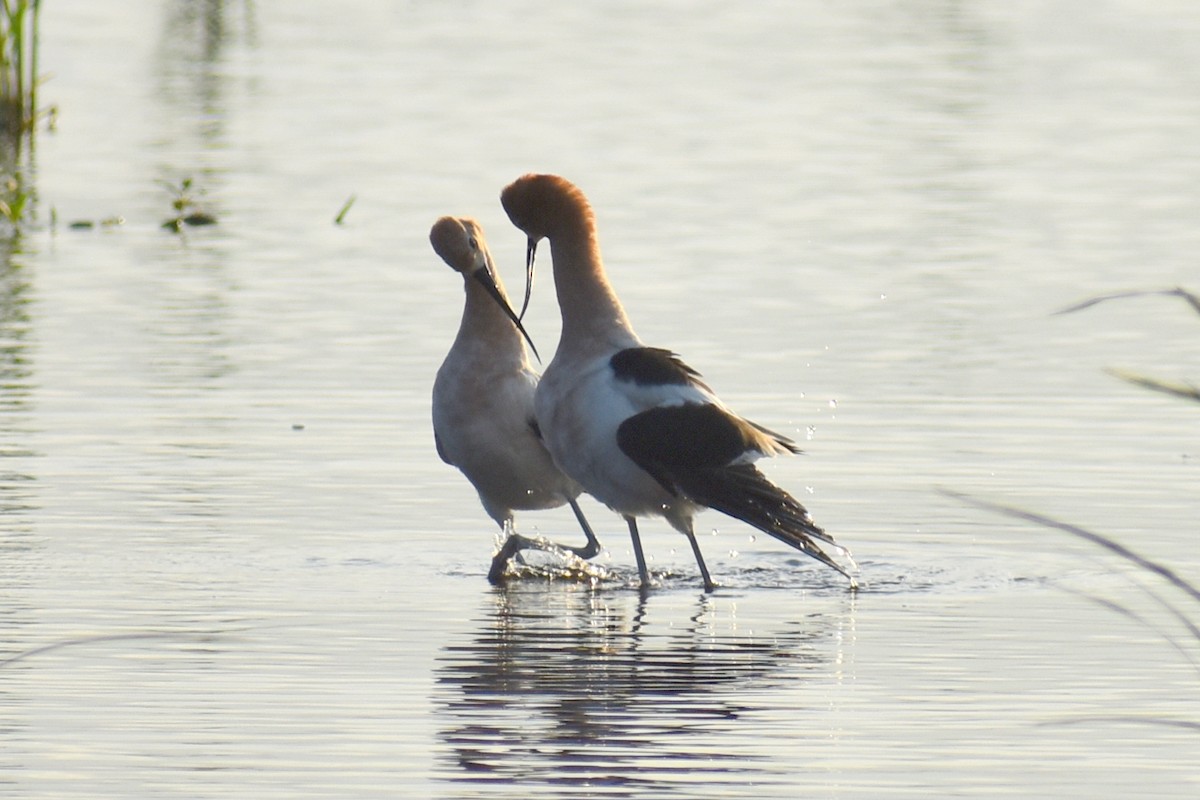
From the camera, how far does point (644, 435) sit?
903cm

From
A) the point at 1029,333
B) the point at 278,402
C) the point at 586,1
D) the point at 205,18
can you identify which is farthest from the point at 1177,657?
the point at 586,1

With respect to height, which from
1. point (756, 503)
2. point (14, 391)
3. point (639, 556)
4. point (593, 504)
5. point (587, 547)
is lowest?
point (14, 391)

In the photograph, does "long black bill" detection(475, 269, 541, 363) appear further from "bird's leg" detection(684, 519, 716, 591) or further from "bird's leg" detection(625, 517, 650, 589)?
"bird's leg" detection(684, 519, 716, 591)

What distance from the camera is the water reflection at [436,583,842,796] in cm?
650

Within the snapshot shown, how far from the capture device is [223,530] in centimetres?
981

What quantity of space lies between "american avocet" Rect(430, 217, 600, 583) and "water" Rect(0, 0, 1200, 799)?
269 millimetres

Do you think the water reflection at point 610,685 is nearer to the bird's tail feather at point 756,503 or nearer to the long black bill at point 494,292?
the bird's tail feather at point 756,503

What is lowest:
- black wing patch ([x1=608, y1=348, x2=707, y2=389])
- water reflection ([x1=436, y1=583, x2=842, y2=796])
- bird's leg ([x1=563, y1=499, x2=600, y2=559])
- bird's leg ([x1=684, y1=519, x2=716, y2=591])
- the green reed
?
the green reed

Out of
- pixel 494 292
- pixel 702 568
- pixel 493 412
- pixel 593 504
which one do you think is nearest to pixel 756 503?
pixel 702 568

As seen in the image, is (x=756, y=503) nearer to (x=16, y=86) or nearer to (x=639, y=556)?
(x=639, y=556)

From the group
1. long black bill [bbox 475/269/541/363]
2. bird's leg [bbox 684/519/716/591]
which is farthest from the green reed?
bird's leg [bbox 684/519/716/591]

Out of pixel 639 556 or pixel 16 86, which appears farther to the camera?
pixel 16 86

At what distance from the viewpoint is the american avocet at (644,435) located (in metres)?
9.06

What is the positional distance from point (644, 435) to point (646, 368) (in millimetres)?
256
